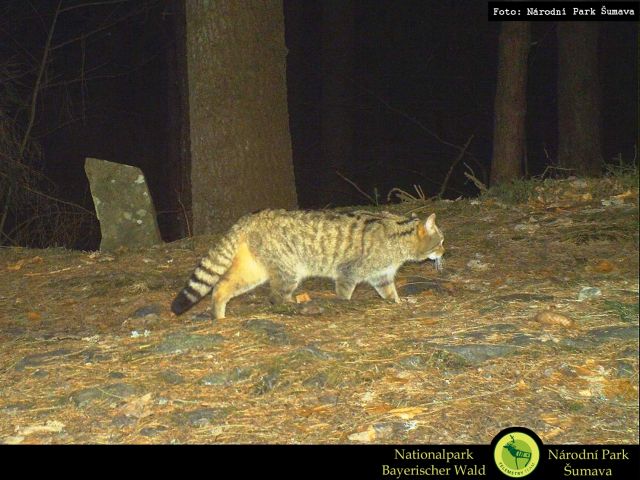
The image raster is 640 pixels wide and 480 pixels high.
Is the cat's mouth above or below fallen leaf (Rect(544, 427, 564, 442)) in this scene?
above

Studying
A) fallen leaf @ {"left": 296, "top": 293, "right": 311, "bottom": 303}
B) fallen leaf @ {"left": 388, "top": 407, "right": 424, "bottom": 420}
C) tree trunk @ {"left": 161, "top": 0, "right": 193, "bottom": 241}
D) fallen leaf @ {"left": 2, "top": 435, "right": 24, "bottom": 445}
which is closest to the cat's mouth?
fallen leaf @ {"left": 296, "top": 293, "right": 311, "bottom": 303}

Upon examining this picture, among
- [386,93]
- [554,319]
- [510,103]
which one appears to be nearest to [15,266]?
[554,319]

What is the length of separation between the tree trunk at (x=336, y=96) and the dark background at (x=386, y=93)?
0.66m

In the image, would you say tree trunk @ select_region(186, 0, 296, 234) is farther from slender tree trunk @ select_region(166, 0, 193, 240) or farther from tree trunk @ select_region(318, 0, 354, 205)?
tree trunk @ select_region(318, 0, 354, 205)

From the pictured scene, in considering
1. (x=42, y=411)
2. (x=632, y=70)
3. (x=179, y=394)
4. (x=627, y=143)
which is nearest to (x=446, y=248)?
(x=179, y=394)

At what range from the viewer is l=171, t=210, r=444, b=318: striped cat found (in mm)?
6785

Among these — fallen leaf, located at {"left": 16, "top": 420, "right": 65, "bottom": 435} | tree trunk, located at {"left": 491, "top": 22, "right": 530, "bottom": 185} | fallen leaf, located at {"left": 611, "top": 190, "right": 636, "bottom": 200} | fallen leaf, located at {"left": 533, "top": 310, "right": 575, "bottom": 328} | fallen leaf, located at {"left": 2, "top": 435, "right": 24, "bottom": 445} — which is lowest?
fallen leaf, located at {"left": 2, "top": 435, "right": 24, "bottom": 445}

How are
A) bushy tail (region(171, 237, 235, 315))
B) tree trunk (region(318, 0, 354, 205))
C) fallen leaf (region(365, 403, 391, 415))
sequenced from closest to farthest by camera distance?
fallen leaf (region(365, 403, 391, 415)), bushy tail (region(171, 237, 235, 315)), tree trunk (region(318, 0, 354, 205))

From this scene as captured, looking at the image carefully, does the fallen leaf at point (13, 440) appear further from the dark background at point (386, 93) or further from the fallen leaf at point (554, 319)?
the dark background at point (386, 93)

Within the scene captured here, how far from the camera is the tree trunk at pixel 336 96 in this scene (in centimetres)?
2122

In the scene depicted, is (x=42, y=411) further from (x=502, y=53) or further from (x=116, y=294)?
(x=502, y=53)

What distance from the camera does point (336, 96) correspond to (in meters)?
21.9

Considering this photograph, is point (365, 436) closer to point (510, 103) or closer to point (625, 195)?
point (625, 195)

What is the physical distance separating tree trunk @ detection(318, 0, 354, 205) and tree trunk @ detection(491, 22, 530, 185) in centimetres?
918
